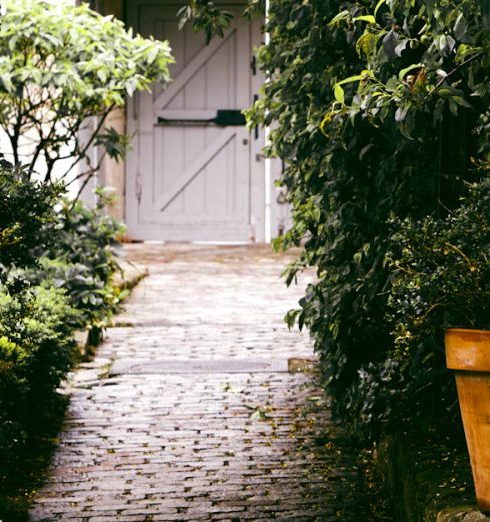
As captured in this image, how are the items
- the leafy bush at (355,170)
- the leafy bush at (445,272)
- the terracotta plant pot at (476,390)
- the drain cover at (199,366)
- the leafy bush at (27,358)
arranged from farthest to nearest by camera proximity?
the drain cover at (199,366) → the leafy bush at (27,358) → the leafy bush at (355,170) → the leafy bush at (445,272) → the terracotta plant pot at (476,390)

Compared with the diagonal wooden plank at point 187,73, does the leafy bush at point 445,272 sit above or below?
below

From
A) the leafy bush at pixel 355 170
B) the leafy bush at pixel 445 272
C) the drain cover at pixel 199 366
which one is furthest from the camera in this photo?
the drain cover at pixel 199 366

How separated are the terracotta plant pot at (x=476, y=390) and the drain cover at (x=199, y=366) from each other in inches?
152

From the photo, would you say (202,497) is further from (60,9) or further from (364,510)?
(60,9)

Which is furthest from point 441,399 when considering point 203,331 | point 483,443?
point 203,331

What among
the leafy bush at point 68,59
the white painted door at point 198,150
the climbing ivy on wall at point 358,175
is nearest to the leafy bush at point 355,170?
the climbing ivy on wall at point 358,175

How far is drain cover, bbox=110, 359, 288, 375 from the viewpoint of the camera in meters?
7.73

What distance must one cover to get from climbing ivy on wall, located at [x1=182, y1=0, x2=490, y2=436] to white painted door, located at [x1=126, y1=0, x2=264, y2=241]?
8.84 m

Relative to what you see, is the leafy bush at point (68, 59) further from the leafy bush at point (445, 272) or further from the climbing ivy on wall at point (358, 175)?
the leafy bush at point (445, 272)

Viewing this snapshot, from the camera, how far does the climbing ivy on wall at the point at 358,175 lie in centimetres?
504

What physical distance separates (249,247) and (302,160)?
8861mm

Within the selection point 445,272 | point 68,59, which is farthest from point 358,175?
point 68,59

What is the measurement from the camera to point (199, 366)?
25.9 feet

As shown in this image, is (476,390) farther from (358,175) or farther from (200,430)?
(200,430)
